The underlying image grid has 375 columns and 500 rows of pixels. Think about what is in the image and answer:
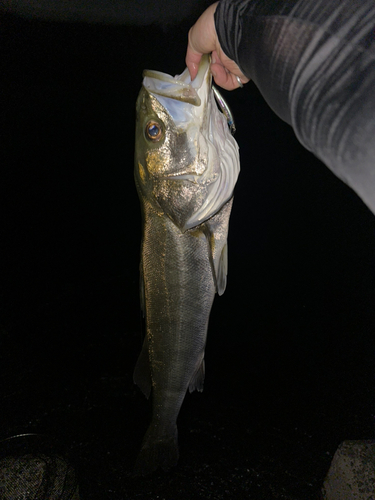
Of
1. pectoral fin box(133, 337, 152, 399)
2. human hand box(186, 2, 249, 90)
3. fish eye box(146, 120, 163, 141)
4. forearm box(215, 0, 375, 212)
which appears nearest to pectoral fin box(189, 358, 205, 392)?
pectoral fin box(133, 337, 152, 399)

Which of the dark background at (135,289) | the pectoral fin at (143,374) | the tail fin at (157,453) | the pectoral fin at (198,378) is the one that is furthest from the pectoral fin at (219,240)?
the dark background at (135,289)

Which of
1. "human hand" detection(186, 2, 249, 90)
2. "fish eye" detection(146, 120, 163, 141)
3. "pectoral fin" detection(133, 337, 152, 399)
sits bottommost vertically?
"pectoral fin" detection(133, 337, 152, 399)

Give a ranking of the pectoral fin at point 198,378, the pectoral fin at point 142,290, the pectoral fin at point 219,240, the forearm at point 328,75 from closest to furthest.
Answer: the forearm at point 328,75 → the pectoral fin at point 219,240 → the pectoral fin at point 142,290 → the pectoral fin at point 198,378

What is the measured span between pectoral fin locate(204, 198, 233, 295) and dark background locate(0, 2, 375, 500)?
5.48 ft

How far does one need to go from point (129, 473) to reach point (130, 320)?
160cm

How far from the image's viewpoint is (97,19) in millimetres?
2568

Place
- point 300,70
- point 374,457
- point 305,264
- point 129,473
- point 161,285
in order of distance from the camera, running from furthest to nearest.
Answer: point 305,264 → point 129,473 → point 374,457 → point 161,285 → point 300,70

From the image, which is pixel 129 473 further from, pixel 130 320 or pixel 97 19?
pixel 97 19

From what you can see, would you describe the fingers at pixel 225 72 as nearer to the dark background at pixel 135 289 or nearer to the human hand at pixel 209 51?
the human hand at pixel 209 51

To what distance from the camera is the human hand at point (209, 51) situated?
1.16m

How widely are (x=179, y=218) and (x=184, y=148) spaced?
34 centimetres

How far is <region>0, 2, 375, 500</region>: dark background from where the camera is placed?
2666 millimetres

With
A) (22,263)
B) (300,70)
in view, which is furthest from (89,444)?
(300,70)

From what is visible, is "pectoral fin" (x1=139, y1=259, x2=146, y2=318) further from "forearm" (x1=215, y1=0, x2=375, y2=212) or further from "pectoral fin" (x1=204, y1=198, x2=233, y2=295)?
"forearm" (x1=215, y1=0, x2=375, y2=212)
